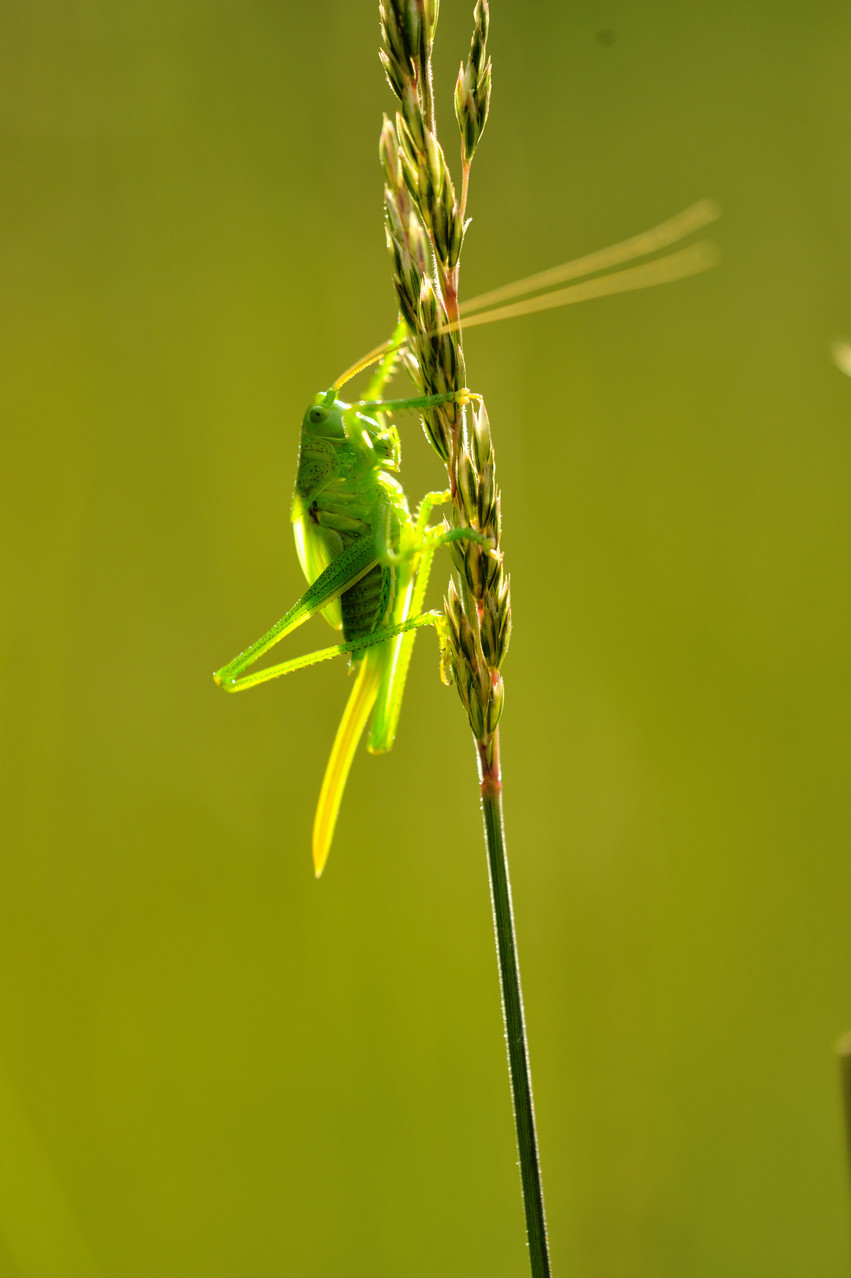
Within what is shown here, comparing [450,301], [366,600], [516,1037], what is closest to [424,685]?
[366,600]

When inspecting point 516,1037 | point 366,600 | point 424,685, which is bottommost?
point 516,1037

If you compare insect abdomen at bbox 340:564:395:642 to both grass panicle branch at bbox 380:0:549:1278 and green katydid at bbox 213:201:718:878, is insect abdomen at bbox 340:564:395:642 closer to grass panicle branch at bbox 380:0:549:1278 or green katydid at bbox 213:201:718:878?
green katydid at bbox 213:201:718:878

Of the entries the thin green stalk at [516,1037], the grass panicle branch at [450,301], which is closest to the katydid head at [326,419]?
the grass panicle branch at [450,301]

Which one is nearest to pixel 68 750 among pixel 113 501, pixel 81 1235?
pixel 113 501

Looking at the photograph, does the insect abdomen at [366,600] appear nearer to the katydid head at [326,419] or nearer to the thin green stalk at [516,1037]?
the katydid head at [326,419]

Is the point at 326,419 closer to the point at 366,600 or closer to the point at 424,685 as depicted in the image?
the point at 366,600

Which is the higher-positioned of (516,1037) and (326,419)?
(326,419)

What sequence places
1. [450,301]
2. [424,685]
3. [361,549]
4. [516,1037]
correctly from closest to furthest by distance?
[516,1037]
[450,301]
[361,549]
[424,685]
